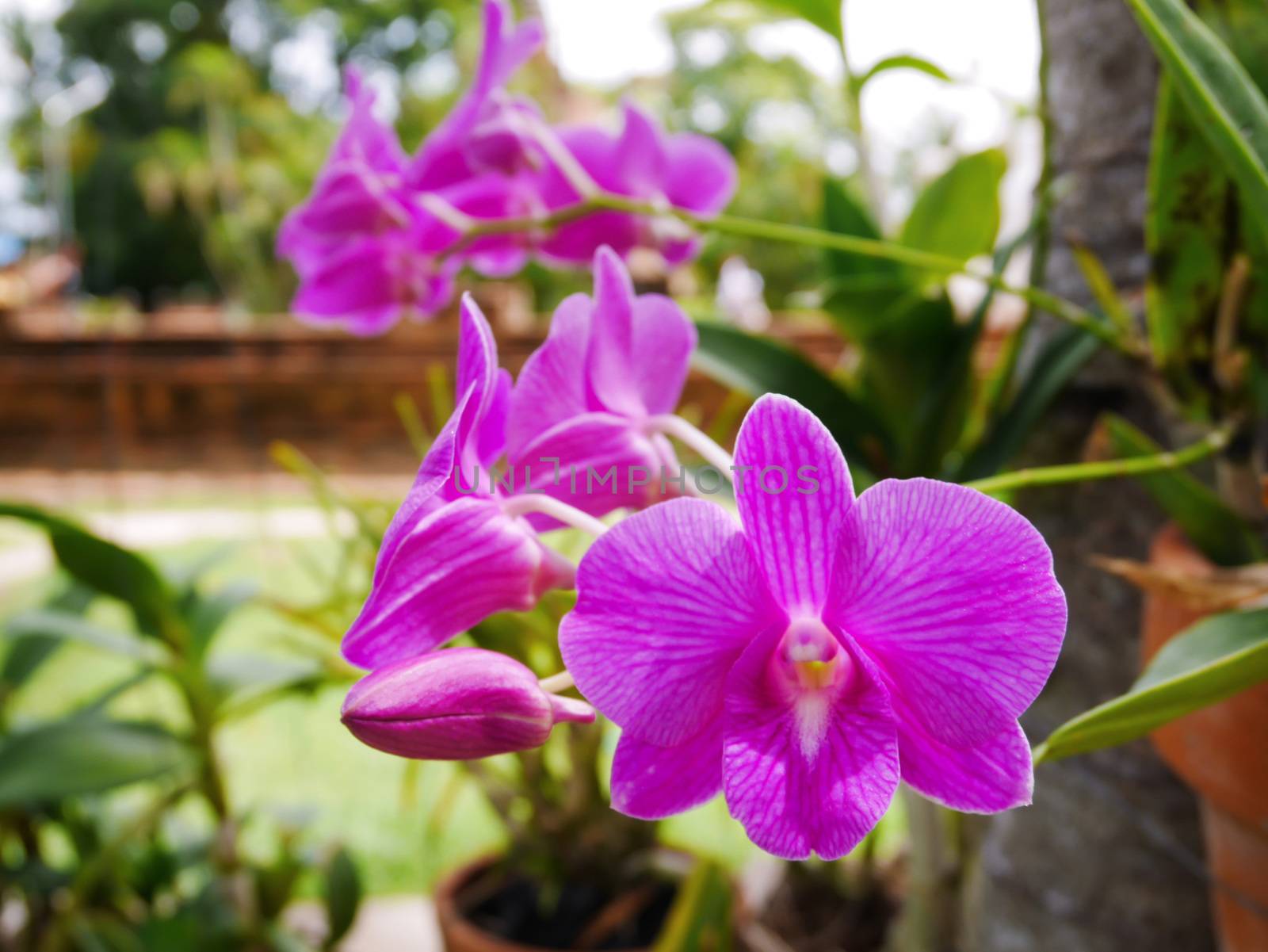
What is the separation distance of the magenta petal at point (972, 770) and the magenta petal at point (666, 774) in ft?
0.14

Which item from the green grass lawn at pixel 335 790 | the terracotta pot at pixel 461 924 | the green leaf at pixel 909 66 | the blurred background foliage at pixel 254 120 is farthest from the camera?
the blurred background foliage at pixel 254 120

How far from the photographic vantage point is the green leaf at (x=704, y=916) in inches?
20.7

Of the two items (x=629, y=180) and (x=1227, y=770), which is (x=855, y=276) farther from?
(x=1227, y=770)

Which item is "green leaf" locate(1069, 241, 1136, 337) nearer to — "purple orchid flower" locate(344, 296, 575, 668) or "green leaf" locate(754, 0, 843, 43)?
"green leaf" locate(754, 0, 843, 43)

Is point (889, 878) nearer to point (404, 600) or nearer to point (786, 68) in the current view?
point (404, 600)

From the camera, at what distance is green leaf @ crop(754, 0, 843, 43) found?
1.37 feet

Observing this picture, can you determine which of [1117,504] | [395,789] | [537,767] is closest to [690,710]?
[1117,504]

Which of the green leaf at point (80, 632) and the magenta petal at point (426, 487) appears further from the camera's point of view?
the green leaf at point (80, 632)

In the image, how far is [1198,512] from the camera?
1.28 ft

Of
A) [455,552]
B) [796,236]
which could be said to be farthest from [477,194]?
[455,552]

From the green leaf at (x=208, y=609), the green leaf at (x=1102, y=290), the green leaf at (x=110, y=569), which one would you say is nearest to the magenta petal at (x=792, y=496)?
the green leaf at (x=1102, y=290)

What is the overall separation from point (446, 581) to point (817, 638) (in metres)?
0.09

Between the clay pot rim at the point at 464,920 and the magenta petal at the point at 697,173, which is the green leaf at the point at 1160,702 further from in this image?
the clay pot rim at the point at 464,920

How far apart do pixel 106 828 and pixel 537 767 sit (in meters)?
0.40
